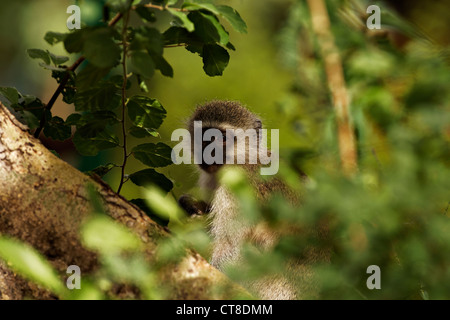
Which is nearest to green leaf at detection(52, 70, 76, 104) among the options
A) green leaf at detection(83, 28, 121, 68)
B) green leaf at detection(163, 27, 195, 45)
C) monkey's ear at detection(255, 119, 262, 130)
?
green leaf at detection(163, 27, 195, 45)

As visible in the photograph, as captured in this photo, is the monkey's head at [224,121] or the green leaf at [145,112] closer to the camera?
the green leaf at [145,112]

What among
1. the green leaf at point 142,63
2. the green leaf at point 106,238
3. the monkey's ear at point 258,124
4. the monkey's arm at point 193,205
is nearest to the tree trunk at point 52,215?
the green leaf at point 106,238

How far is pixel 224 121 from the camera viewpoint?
3.34 meters

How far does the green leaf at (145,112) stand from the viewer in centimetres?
201

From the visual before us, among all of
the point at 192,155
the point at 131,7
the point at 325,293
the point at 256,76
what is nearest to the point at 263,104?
the point at 256,76

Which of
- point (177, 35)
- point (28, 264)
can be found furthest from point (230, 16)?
point (28, 264)

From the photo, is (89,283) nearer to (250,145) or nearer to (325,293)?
(325,293)

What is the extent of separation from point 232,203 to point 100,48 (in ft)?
5.17

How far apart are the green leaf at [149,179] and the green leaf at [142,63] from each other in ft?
2.12

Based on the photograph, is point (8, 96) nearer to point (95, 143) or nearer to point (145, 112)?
point (95, 143)

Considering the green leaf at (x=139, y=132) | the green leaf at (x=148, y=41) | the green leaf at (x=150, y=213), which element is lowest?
the green leaf at (x=150, y=213)

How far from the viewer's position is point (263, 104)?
5770mm

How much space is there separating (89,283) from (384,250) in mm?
784

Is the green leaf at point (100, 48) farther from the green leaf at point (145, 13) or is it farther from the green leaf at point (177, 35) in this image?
the green leaf at point (177, 35)
